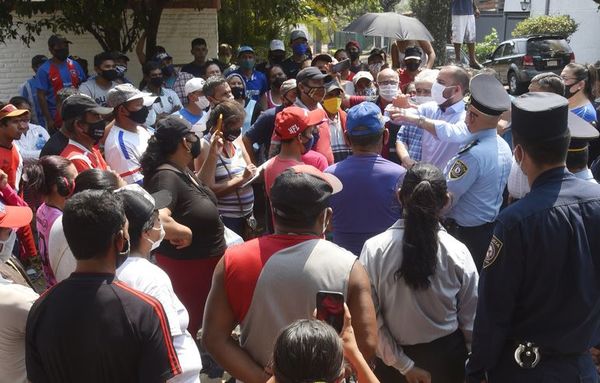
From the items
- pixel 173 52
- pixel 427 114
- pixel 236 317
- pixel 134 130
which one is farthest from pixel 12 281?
pixel 173 52

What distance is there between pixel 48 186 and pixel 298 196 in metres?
1.84

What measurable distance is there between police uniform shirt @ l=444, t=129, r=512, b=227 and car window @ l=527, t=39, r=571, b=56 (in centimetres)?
1730

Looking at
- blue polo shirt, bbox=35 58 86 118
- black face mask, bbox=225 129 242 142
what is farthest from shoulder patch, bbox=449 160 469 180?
blue polo shirt, bbox=35 58 86 118

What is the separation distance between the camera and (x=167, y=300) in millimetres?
2600

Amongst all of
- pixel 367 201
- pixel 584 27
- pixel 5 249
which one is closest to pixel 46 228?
pixel 5 249

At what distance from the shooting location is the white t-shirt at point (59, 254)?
3092 millimetres

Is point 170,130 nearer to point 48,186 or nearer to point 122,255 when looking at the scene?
point 48,186

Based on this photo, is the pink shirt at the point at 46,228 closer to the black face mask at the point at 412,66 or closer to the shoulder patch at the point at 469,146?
the shoulder patch at the point at 469,146

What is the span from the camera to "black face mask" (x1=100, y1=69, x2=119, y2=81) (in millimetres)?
7477

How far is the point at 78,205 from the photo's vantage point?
7.66 ft

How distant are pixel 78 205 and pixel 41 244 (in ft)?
4.87

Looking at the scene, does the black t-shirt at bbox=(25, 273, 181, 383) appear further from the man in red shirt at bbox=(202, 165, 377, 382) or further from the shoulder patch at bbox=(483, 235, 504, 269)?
the shoulder patch at bbox=(483, 235, 504, 269)

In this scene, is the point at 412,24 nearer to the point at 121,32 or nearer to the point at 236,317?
the point at 121,32

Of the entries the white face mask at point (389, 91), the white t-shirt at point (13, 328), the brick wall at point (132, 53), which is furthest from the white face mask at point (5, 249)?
the brick wall at point (132, 53)
